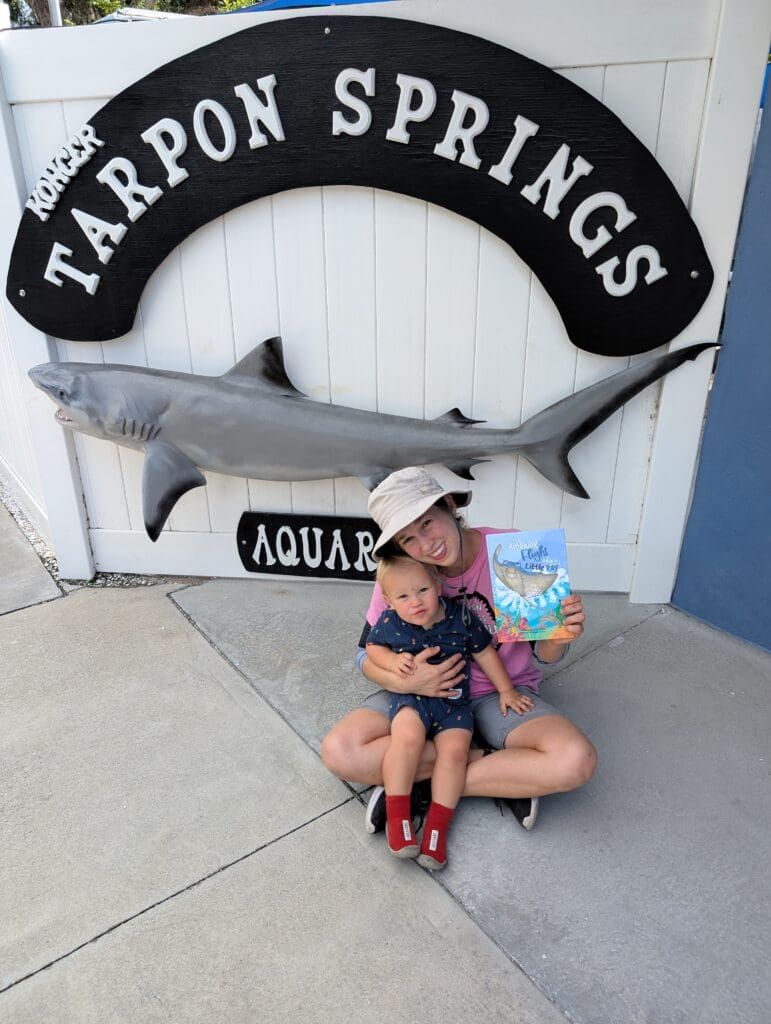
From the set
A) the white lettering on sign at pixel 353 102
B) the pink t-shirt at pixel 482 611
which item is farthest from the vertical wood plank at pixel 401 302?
the pink t-shirt at pixel 482 611

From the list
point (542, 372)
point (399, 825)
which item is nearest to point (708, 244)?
point (542, 372)

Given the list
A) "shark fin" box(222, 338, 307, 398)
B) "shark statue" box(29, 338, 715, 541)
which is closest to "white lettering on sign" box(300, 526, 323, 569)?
"shark statue" box(29, 338, 715, 541)

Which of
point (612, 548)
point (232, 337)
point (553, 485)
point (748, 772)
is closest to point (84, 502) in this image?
point (232, 337)

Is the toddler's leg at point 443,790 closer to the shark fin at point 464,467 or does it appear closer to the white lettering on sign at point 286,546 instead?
the shark fin at point 464,467

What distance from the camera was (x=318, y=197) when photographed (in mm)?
2549

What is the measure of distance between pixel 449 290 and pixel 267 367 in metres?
0.73

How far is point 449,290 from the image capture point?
2.62 metres

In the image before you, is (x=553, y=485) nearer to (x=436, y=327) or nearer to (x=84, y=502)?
(x=436, y=327)

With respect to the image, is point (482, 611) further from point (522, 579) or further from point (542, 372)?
point (542, 372)

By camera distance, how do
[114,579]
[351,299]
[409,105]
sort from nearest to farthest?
[409,105]
[351,299]
[114,579]

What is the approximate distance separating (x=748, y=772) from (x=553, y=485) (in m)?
1.22

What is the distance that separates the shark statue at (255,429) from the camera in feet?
8.76

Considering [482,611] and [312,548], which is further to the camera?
[312,548]

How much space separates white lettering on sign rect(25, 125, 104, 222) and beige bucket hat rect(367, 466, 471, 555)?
1.74 m
